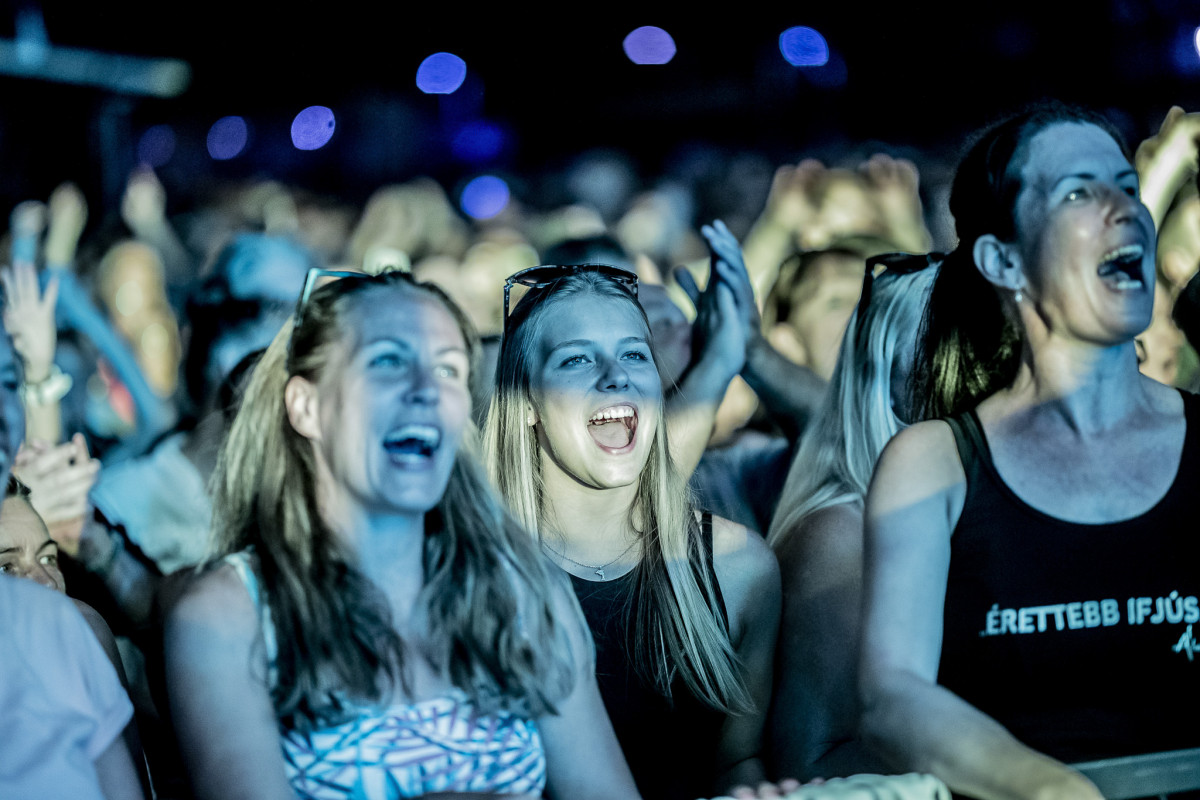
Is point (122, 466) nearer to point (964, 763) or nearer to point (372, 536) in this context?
point (372, 536)

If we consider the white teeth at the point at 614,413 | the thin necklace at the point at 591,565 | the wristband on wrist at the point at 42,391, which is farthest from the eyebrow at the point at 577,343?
the wristband on wrist at the point at 42,391

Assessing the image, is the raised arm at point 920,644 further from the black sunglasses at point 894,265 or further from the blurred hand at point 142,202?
the blurred hand at point 142,202

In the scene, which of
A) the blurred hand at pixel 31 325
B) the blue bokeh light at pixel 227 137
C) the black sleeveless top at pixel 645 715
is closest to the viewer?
the black sleeveless top at pixel 645 715

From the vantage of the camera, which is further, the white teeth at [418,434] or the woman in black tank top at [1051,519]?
the woman in black tank top at [1051,519]

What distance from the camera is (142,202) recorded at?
4.72 m

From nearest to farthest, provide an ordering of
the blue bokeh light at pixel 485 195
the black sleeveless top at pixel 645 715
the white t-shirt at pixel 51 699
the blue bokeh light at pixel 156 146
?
the white t-shirt at pixel 51 699
the black sleeveless top at pixel 645 715
the blue bokeh light at pixel 156 146
the blue bokeh light at pixel 485 195

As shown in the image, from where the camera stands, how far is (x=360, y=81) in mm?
5262

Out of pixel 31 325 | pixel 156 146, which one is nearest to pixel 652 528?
pixel 31 325

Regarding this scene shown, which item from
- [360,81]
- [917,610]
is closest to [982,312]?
[917,610]

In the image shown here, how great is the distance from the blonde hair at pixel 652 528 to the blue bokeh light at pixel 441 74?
3.48m

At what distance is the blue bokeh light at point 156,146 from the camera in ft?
16.5

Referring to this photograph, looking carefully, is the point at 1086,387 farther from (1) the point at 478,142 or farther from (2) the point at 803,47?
(1) the point at 478,142

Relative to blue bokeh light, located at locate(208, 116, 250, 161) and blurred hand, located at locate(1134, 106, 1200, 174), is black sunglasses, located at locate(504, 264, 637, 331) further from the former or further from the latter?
blue bokeh light, located at locate(208, 116, 250, 161)

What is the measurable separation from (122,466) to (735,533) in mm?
1501
